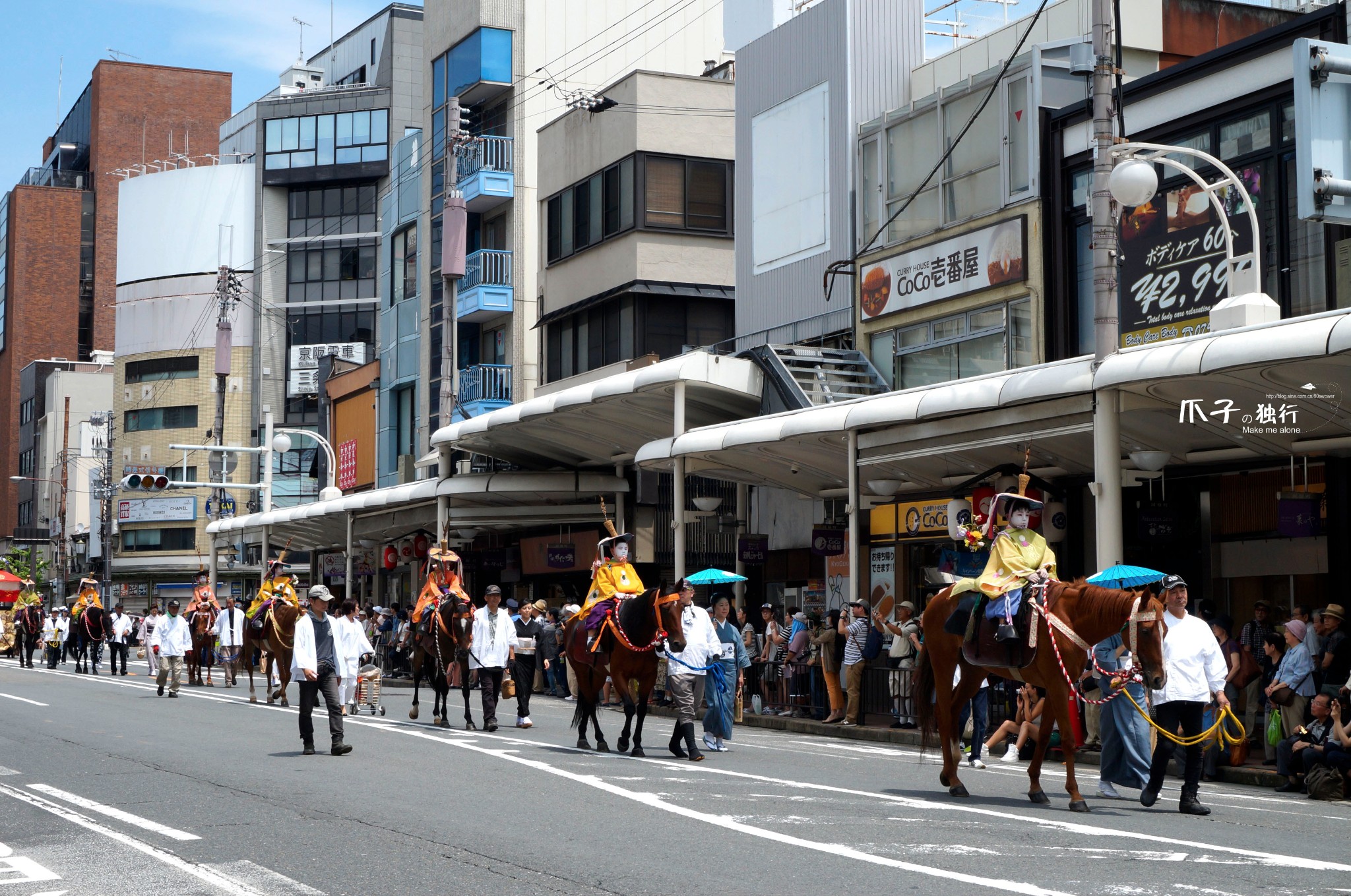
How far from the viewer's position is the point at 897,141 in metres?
31.0

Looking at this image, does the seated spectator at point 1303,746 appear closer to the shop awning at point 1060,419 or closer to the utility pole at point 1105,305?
the shop awning at point 1060,419

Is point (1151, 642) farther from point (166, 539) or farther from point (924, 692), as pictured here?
point (166, 539)

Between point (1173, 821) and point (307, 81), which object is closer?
point (1173, 821)

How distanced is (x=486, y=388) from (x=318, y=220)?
43529 mm

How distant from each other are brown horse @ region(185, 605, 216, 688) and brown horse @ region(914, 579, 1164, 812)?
868 inches

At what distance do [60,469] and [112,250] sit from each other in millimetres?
18167

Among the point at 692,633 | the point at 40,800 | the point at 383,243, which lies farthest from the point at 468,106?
the point at 40,800

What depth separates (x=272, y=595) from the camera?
89.2 feet

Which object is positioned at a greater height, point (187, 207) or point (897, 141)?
point (187, 207)

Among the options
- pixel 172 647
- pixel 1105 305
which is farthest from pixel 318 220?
pixel 1105 305

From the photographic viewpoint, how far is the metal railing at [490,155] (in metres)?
48.7

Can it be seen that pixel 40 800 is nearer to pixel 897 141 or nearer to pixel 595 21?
pixel 897 141

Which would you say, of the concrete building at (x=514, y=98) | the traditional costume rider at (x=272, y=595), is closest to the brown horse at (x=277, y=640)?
the traditional costume rider at (x=272, y=595)

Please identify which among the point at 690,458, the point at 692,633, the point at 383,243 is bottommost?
the point at 692,633
